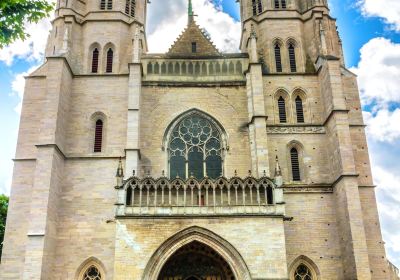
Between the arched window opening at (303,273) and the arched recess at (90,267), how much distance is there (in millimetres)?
8488

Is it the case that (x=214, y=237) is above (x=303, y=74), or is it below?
below

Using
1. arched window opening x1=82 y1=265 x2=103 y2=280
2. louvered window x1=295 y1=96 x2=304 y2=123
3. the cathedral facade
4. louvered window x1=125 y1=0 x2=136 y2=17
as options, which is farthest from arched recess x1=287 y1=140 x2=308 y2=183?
louvered window x1=125 y1=0 x2=136 y2=17

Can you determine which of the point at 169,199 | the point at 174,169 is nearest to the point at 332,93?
the point at 174,169

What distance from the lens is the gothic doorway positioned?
18719mm

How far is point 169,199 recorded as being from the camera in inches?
701

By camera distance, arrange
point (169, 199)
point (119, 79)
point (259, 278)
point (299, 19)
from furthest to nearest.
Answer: point (299, 19) < point (119, 79) < point (169, 199) < point (259, 278)

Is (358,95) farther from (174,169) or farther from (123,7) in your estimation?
(123,7)

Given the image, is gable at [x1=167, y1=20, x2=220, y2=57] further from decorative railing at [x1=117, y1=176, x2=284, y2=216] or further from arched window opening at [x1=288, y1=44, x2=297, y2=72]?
decorative railing at [x1=117, y1=176, x2=284, y2=216]

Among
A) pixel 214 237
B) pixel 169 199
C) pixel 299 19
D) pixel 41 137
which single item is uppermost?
pixel 299 19

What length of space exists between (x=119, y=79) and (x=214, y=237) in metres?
10.9

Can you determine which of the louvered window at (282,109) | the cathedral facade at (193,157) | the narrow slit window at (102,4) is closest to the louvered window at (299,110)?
the cathedral facade at (193,157)

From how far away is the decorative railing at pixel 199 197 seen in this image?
17.5m

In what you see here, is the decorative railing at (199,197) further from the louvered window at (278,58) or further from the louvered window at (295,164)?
the louvered window at (278,58)

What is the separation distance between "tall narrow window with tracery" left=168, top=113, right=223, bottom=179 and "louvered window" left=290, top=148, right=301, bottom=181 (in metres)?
3.58
